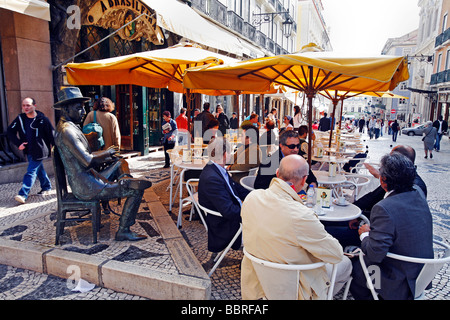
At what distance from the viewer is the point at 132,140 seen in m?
10.6

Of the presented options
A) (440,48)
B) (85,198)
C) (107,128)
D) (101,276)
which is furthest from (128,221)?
(440,48)

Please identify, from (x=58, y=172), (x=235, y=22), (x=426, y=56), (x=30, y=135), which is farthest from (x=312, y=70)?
(x=426, y=56)

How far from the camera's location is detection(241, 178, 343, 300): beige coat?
198cm

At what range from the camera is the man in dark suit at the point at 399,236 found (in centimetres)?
224

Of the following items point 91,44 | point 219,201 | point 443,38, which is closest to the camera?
point 219,201

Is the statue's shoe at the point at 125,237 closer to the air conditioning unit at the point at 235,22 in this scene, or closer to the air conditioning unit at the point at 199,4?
the air conditioning unit at the point at 199,4

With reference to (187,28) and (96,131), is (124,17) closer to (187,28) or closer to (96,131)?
(187,28)

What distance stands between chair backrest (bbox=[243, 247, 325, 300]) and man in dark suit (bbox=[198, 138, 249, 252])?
3.04ft

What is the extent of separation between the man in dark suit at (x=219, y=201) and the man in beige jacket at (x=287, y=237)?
824 millimetres

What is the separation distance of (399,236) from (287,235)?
0.88m

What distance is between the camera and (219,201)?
119 inches

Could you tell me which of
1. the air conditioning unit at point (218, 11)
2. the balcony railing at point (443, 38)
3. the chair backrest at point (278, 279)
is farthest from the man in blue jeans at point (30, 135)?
the balcony railing at point (443, 38)

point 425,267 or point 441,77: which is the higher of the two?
point 441,77

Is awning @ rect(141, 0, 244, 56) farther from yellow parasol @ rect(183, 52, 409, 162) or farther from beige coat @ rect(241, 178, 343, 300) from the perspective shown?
beige coat @ rect(241, 178, 343, 300)
